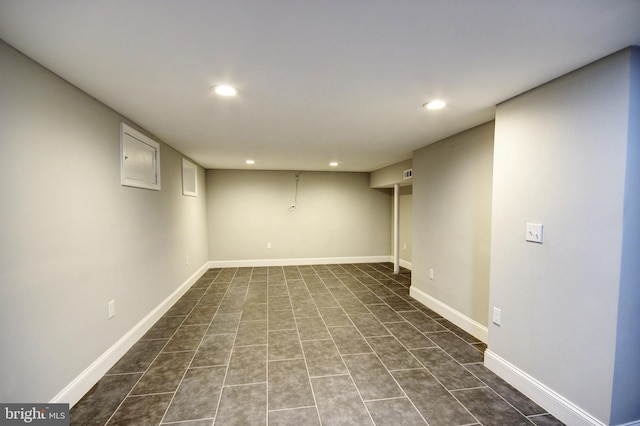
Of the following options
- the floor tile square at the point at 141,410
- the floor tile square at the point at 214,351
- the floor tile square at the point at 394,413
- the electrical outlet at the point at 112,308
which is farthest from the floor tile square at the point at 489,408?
the electrical outlet at the point at 112,308

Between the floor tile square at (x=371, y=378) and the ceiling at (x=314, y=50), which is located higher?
the ceiling at (x=314, y=50)

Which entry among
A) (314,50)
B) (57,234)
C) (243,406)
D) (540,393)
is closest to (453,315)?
(540,393)

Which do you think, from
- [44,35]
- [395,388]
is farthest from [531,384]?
[44,35]

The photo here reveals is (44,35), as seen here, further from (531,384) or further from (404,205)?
(404,205)

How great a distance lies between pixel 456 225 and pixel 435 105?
150cm

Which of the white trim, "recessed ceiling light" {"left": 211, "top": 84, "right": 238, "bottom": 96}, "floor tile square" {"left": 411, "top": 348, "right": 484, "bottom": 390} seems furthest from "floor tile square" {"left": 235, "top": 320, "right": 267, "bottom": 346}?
"recessed ceiling light" {"left": 211, "top": 84, "right": 238, "bottom": 96}

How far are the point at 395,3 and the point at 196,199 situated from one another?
4.83 metres

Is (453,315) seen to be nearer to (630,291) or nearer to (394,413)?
(394,413)

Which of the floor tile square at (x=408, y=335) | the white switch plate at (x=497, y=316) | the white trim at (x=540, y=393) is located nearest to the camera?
the white trim at (x=540, y=393)

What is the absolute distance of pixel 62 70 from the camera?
1657 millimetres

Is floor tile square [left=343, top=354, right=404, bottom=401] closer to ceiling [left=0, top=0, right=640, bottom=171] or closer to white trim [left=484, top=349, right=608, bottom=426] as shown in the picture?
white trim [left=484, top=349, right=608, bottom=426]

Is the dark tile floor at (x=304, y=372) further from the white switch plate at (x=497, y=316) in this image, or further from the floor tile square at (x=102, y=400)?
the white switch plate at (x=497, y=316)

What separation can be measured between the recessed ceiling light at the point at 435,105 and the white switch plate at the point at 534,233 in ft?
3.65

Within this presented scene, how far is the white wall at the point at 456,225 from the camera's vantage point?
108 inches
